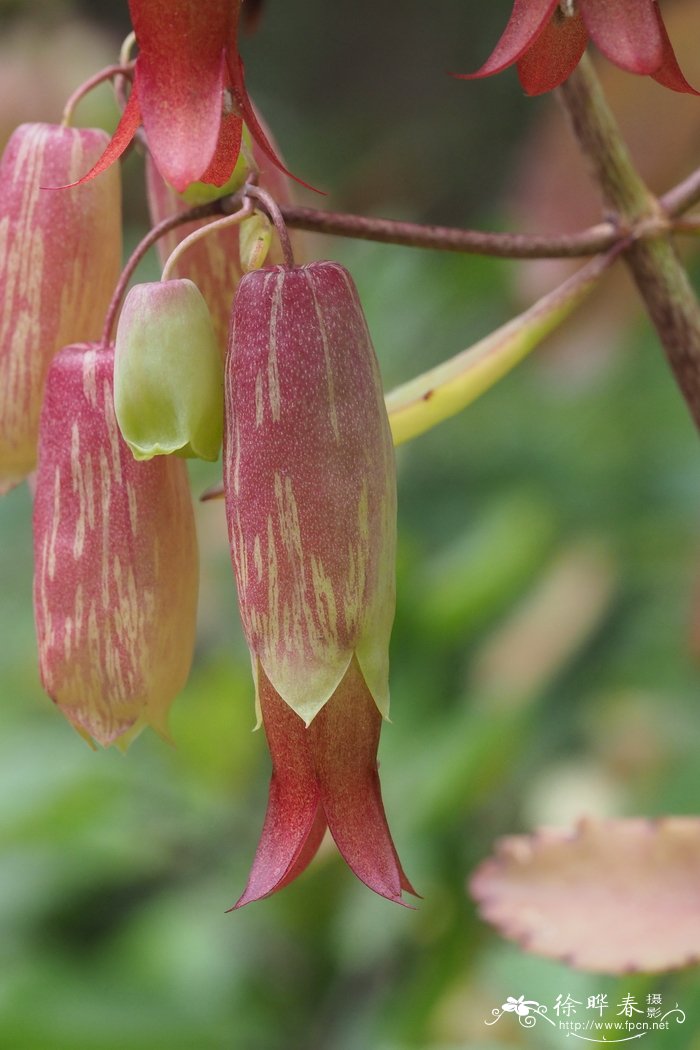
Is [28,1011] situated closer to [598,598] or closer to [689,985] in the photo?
[689,985]

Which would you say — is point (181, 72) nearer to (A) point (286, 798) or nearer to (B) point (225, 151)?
(B) point (225, 151)

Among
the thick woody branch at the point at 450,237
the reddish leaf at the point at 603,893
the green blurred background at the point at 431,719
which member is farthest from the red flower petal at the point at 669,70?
the green blurred background at the point at 431,719

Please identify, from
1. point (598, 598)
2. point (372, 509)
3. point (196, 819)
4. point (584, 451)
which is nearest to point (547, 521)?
point (598, 598)

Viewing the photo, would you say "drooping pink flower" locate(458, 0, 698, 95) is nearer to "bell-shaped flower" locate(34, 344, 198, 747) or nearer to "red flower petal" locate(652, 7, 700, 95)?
"red flower petal" locate(652, 7, 700, 95)

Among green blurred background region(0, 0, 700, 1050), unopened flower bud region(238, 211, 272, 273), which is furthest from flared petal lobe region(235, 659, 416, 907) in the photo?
green blurred background region(0, 0, 700, 1050)

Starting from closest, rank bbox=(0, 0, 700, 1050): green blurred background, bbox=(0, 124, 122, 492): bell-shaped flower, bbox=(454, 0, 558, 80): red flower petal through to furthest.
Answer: bbox=(454, 0, 558, 80): red flower petal
bbox=(0, 124, 122, 492): bell-shaped flower
bbox=(0, 0, 700, 1050): green blurred background

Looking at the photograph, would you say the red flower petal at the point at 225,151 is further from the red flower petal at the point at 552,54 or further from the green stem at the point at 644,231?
the green stem at the point at 644,231
